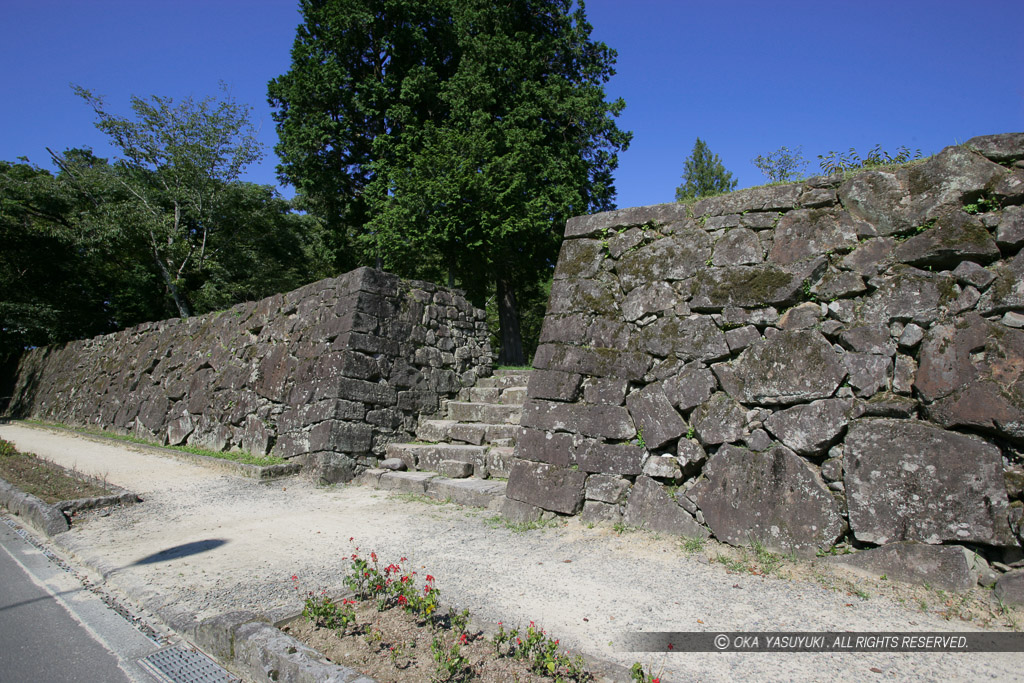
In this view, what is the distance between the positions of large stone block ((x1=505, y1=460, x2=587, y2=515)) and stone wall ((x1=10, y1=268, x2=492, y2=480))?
299 centimetres

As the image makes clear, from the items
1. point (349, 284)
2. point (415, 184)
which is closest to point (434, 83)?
point (415, 184)

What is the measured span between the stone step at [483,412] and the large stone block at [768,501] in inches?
138

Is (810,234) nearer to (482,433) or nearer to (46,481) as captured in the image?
(482,433)

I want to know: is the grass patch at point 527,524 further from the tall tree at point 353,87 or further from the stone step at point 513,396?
the tall tree at point 353,87

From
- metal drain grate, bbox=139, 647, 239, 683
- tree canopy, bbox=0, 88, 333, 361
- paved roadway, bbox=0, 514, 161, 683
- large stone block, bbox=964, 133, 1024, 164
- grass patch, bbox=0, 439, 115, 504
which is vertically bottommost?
paved roadway, bbox=0, 514, 161, 683

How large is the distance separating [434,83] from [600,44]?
211 inches

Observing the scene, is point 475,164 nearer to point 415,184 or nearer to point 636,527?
point 415,184

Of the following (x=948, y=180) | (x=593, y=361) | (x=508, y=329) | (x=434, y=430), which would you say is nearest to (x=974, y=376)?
(x=948, y=180)

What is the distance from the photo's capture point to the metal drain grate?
271cm

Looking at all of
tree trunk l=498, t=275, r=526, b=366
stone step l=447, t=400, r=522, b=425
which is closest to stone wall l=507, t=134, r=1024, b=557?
stone step l=447, t=400, r=522, b=425

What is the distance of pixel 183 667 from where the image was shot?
283cm

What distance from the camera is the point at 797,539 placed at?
377 cm

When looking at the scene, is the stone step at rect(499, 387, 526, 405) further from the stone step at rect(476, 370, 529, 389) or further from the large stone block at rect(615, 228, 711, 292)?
the large stone block at rect(615, 228, 711, 292)

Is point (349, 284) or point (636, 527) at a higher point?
point (349, 284)
